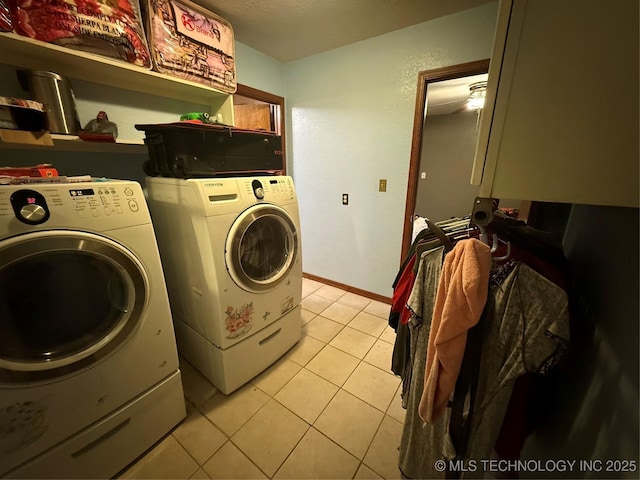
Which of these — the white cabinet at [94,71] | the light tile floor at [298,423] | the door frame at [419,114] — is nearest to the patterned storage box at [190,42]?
the white cabinet at [94,71]

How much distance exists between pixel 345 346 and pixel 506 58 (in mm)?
1748

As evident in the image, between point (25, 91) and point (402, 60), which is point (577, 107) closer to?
point (402, 60)

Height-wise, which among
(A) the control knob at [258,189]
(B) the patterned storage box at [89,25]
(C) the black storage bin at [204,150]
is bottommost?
(A) the control knob at [258,189]

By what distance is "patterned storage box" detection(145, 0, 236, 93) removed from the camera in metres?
1.27

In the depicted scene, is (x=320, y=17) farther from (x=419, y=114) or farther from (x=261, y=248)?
(x=261, y=248)

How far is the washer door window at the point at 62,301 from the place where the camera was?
2.33ft

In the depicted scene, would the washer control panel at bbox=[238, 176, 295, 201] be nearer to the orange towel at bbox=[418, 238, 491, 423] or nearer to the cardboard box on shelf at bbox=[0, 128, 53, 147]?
the cardboard box on shelf at bbox=[0, 128, 53, 147]

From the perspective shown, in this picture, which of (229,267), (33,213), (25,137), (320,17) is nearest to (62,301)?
(33,213)

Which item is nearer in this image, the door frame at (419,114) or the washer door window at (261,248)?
the washer door window at (261,248)

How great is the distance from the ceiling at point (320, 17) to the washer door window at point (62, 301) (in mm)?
1590

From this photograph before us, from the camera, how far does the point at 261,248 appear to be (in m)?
1.40

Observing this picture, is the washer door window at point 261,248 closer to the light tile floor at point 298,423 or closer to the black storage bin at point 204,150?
the black storage bin at point 204,150

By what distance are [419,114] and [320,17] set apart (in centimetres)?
92

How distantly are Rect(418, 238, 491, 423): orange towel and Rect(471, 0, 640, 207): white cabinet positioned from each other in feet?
0.57
